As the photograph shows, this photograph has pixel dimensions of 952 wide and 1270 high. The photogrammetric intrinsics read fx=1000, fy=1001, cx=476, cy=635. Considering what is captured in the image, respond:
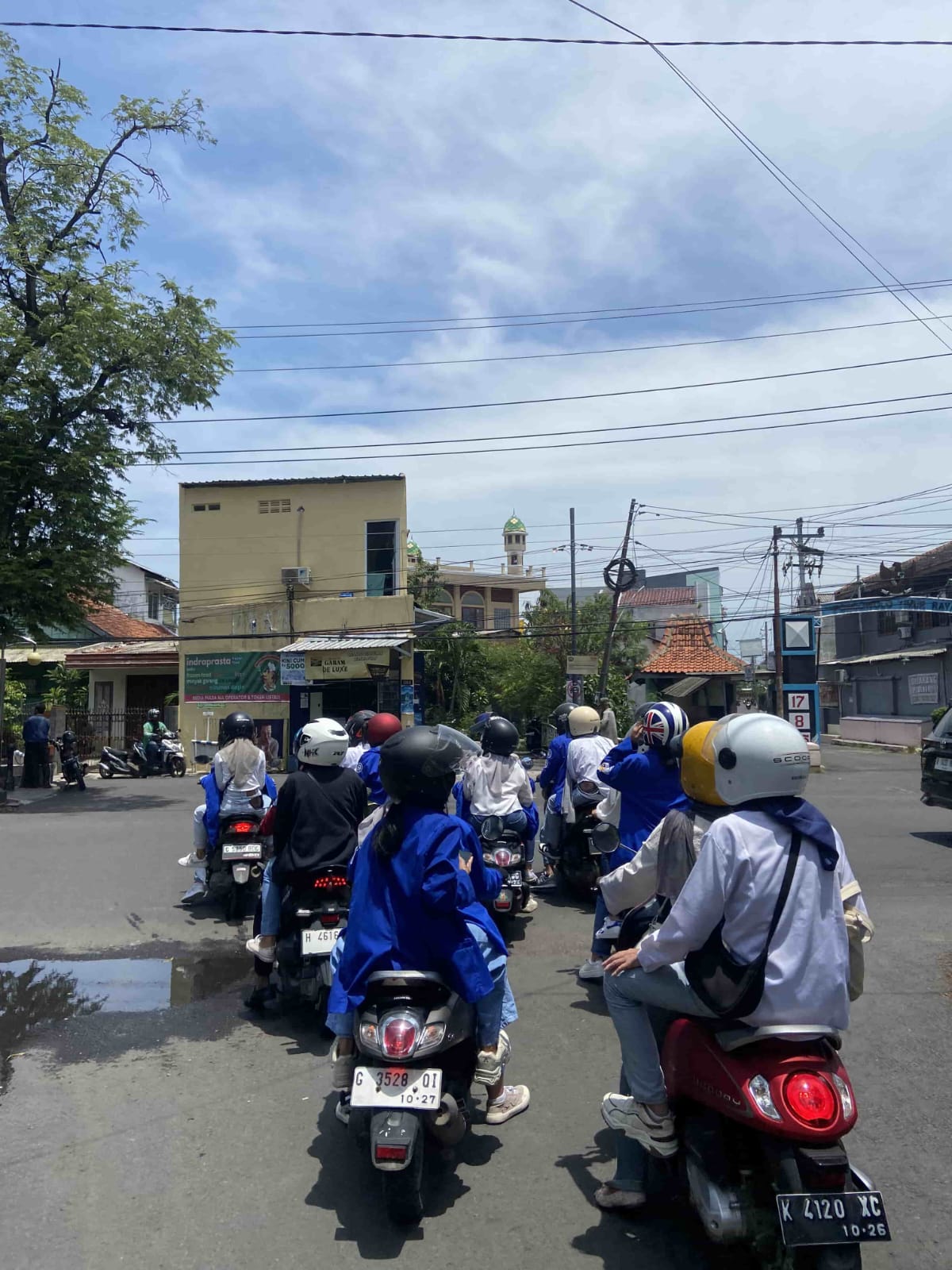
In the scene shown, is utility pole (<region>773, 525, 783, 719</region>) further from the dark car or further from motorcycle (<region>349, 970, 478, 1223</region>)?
motorcycle (<region>349, 970, 478, 1223</region>)

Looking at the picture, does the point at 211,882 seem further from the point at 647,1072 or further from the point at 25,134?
the point at 25,134

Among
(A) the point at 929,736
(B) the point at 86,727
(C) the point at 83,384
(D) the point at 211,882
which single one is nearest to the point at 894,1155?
(D) the point at 211,882

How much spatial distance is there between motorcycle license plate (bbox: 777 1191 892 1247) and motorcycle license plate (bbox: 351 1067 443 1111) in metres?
1.26

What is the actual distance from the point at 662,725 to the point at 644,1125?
265 cm

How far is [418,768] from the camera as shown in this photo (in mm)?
3938

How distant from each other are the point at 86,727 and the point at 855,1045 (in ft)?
90.9

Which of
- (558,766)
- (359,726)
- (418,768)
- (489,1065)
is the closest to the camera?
(418,768)

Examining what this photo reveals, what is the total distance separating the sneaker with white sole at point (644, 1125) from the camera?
331cm

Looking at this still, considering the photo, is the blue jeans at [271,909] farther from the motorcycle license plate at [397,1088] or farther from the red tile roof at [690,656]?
the red tile roof at [690,656]

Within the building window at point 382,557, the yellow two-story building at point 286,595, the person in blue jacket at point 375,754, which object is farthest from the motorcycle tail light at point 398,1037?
the building window at point 382,557

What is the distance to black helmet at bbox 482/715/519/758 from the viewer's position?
26.6ft

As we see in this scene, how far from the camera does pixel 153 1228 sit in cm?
356

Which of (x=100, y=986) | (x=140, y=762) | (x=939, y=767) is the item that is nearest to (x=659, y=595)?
(x=140, y=762)

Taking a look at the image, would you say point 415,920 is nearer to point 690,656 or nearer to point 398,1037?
point 398,1037
